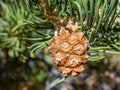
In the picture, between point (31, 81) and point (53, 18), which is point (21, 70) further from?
point (53, 18)

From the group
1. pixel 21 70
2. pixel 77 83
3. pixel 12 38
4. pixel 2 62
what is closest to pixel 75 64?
pixel 12 38

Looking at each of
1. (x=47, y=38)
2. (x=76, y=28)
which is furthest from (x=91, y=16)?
(x=47, y=38)

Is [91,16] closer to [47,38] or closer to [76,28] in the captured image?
[76,28]

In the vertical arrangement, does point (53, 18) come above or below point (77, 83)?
above

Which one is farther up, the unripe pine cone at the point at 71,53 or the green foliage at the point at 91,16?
the green foliage at the point at 91,16
